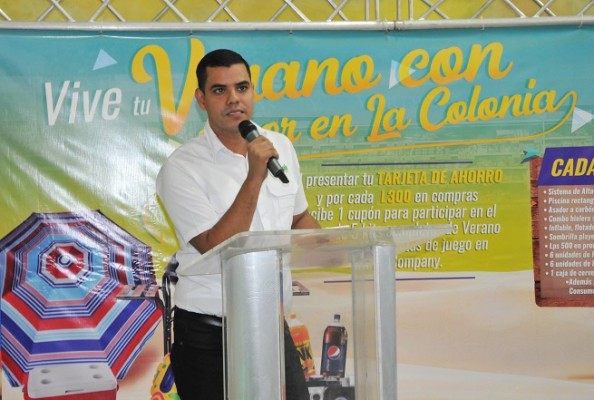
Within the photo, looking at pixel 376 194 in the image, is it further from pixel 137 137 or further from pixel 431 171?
pixel 137 137

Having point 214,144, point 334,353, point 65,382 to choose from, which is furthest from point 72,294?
point 334,353

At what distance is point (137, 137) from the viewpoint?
3.19 metres

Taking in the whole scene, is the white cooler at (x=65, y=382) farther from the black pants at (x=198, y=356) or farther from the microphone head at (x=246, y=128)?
the microphone head at (x=246, y=128)

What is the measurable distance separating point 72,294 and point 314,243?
6.16 ft

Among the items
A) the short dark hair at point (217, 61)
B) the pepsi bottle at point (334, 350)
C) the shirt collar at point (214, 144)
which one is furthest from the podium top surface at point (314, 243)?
the short dark hair at point (217, 61)

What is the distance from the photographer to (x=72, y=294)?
3.09 m

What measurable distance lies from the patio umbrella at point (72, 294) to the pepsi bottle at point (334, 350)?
5.63 feet

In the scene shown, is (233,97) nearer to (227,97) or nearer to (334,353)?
(227,97)

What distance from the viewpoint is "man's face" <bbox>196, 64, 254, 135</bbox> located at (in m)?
2.44

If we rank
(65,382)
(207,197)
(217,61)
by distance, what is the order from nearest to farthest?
1. (207,197)
2. (217,61)
3. (65,382)

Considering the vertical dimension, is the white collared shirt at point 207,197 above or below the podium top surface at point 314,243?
above

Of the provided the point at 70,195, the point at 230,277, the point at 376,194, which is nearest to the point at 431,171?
the point at 376,194

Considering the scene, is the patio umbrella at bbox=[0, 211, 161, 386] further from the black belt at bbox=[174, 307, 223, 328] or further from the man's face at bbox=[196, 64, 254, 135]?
the black belt at bbox=[174, 307, 223, 328]

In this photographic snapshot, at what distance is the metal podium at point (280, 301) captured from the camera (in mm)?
1368
